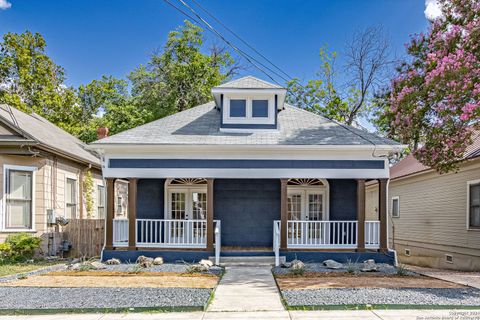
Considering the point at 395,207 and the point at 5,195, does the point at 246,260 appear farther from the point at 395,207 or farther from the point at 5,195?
the point at 395,207

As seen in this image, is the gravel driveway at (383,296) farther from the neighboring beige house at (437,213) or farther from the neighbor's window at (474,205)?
the neighboring beige house at (437,213)

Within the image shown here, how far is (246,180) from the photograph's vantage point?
13.8 metres

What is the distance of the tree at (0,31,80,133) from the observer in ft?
82.4

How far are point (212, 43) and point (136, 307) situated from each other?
2424cm

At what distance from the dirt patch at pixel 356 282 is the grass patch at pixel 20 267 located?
6.34 metres

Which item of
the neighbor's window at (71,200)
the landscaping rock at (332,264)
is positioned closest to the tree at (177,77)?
the neighbor's window at (71,200)

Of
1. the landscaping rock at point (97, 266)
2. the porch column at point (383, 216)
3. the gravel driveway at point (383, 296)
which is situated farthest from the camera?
the porch column at point (383, 216)

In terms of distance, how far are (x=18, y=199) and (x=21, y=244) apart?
1.40 m

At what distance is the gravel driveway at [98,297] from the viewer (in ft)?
22.2

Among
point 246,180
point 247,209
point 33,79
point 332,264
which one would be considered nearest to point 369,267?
point 332,264

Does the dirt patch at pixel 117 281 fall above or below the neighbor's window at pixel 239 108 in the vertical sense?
below

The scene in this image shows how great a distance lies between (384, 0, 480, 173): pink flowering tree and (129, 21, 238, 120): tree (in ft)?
49.6

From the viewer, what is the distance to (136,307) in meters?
6.62

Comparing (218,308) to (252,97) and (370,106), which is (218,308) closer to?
(252,97)
